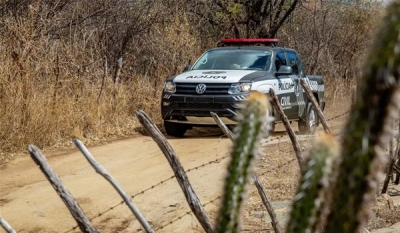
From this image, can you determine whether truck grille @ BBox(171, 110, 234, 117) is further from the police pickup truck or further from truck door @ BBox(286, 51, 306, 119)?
truck door @ BBox(286, 51, 306, 119)

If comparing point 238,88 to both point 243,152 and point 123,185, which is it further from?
point 243,152

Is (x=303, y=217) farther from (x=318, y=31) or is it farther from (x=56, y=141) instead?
(x=318, y=31)

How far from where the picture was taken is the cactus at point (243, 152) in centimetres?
156

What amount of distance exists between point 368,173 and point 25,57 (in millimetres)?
10125

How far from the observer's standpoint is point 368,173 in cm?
117

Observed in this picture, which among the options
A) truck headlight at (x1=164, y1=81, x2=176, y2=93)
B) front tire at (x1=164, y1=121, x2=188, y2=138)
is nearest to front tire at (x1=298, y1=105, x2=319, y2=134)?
front tire at (x1=164, y1=121, x2=188, y2=138)

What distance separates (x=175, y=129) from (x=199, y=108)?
3.06 feet

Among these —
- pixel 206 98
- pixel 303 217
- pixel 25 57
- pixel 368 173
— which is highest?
pixel 368 173

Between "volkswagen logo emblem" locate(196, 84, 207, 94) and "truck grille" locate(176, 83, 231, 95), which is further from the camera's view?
"volkswagen logo emblem" locate(196, 84, 207, 94)

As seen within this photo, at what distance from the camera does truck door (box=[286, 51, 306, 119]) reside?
1245 cm

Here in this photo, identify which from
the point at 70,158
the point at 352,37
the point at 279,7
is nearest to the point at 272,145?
the point at 70,158

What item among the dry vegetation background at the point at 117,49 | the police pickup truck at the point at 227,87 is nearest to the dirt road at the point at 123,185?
the police pickup truck at the point at 227,87

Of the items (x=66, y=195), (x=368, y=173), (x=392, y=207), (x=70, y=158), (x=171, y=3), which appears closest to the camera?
(x=368, y=173)

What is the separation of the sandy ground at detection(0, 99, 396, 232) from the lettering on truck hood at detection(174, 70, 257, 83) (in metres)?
1.11
